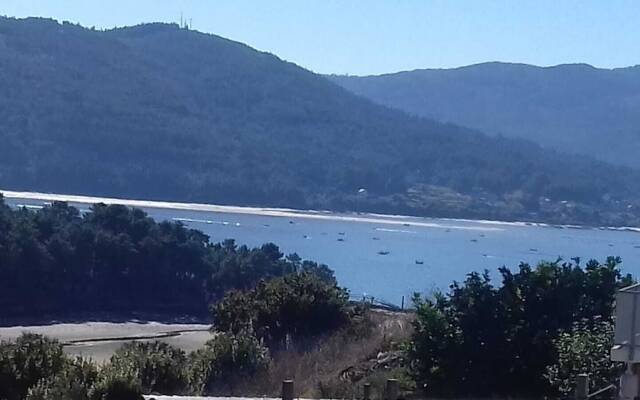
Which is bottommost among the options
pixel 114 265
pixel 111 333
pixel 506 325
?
pixel 111 333

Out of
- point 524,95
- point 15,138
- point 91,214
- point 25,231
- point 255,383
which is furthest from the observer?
point 524,95

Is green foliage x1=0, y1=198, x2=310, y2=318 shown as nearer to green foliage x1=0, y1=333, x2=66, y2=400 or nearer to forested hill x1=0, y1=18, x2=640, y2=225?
green foliage x1=0, y1=333, x2=66, y2=400

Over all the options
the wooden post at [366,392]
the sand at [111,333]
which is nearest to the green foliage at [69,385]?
the wooden post at [366,392]

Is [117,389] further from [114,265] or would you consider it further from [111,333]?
[114,265]

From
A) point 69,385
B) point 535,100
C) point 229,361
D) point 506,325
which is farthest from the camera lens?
point 535,100

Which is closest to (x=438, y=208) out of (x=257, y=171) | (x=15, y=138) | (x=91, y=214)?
(x=257, y=171)

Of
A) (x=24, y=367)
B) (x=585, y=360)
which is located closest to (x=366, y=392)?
(x=585, y=360)

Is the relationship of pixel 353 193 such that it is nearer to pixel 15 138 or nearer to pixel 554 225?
pixel 554 225
